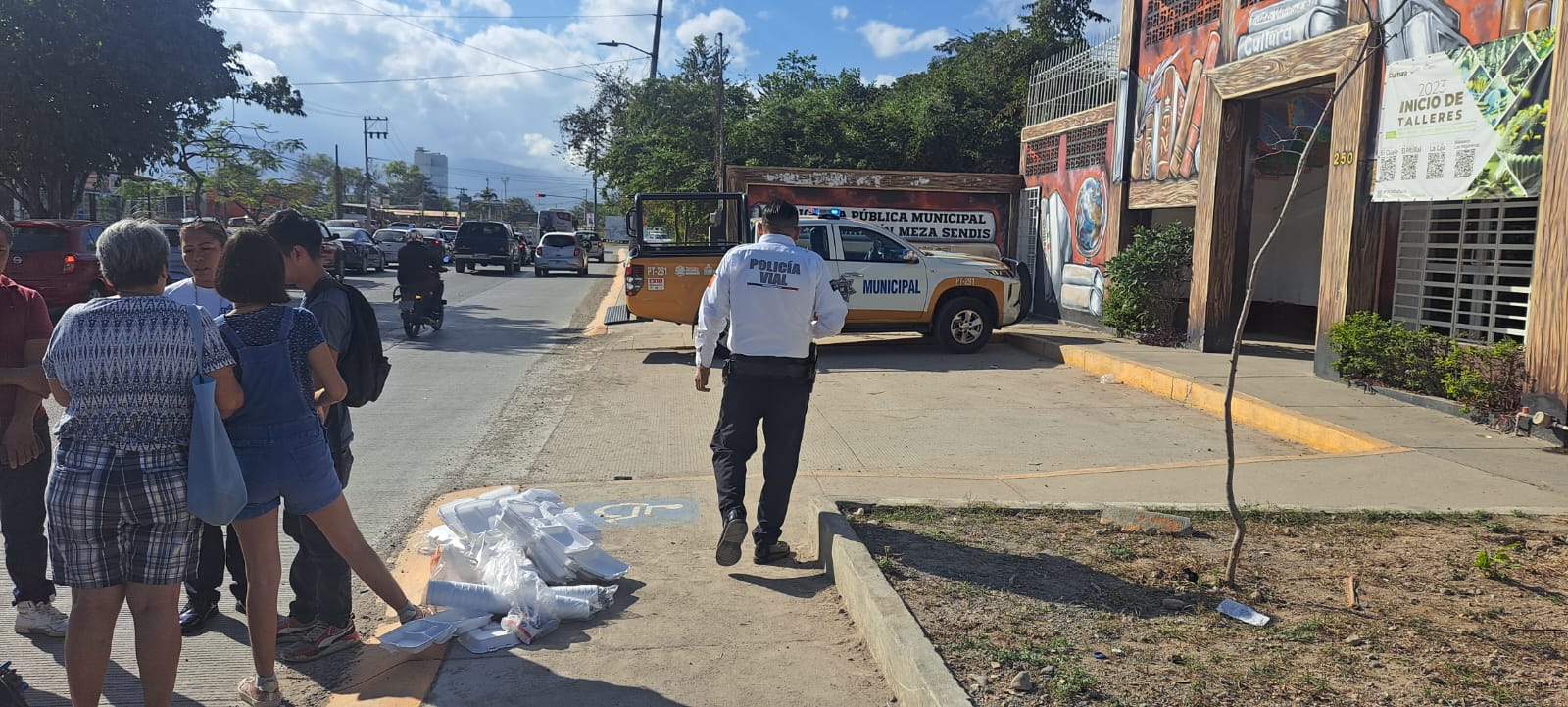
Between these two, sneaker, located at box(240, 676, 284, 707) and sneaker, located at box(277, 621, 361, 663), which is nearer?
sneaker, located at box(240, 676, 284, 707)

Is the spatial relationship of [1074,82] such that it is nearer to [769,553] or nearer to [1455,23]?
[1455,23]

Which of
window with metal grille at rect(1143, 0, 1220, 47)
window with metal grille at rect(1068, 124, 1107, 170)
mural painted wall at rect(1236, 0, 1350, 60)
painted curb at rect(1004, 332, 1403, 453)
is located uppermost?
window with metal grille at rect(1143, 0, 1220, 47)

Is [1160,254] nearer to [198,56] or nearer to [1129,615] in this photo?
[1129,615]

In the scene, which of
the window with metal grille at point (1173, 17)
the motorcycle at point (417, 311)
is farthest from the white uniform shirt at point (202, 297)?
the window with metal grille at point (1173, 17)

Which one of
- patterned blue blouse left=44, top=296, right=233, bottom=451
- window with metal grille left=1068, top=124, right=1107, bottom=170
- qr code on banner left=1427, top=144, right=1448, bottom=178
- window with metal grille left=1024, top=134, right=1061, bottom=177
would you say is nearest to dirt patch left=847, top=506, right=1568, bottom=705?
patterned blue blouse left=44, top=296, right=233, bottom=451

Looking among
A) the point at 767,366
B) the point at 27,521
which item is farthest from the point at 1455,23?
the point at 27,521

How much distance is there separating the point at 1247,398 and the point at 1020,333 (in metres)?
6.25

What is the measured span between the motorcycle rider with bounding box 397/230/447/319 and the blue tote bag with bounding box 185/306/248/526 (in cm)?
1257

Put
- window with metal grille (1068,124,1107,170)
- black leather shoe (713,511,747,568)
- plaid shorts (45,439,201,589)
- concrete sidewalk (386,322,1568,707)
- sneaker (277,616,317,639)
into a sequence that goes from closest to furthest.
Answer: plaid shorts (45,439,201,589), concrete sidewalk (386,322,1568,707), sneaker (277,616,317,639), black leather shoe (713,511,747,568), window with metal grille (1068,124,1107,170)

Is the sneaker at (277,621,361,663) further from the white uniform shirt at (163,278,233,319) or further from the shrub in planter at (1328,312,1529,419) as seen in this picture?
the shrub in planter at (1328,312,1529,419)

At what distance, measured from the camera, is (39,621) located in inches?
162

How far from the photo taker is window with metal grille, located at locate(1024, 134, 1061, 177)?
57.9 feet

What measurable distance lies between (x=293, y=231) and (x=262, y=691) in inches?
65.2

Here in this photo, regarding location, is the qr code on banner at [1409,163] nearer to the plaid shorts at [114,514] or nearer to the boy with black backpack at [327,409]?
the boy with black backpack at [327,409]
